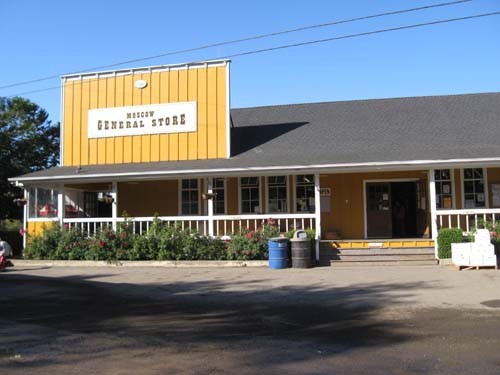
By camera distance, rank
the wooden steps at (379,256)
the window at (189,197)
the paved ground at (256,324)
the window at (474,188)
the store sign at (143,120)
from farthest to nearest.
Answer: the window at (189,197) < the store sign at (143,120) < the window at (474,188) < the wooden steps at (379,256) < the paved ground at (256,324)

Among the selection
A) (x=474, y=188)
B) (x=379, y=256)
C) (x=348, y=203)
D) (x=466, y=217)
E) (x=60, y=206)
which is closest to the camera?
(x=379, y=256)

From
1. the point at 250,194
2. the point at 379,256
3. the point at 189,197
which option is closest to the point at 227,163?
the point at 250,194

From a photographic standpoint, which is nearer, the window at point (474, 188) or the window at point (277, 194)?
the window at point (474, 188)

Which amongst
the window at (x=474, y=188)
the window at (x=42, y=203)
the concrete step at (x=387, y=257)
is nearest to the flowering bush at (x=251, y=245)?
the concrete step at (x=387, y=257)

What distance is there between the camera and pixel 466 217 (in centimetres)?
1498

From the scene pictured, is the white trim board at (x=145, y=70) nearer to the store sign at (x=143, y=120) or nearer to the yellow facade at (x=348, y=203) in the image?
the store sign at (x=143, y=120)

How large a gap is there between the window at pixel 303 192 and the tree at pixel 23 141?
23.2 metres

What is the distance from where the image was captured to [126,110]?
60.5 feet

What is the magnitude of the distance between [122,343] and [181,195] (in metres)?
12.0

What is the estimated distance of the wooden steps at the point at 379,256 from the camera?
14.4 metres

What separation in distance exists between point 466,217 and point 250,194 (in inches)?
266

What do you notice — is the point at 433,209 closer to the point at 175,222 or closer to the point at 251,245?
the point at 251,245

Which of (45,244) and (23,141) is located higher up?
(23,141)

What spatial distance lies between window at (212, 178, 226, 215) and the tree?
20.9m
